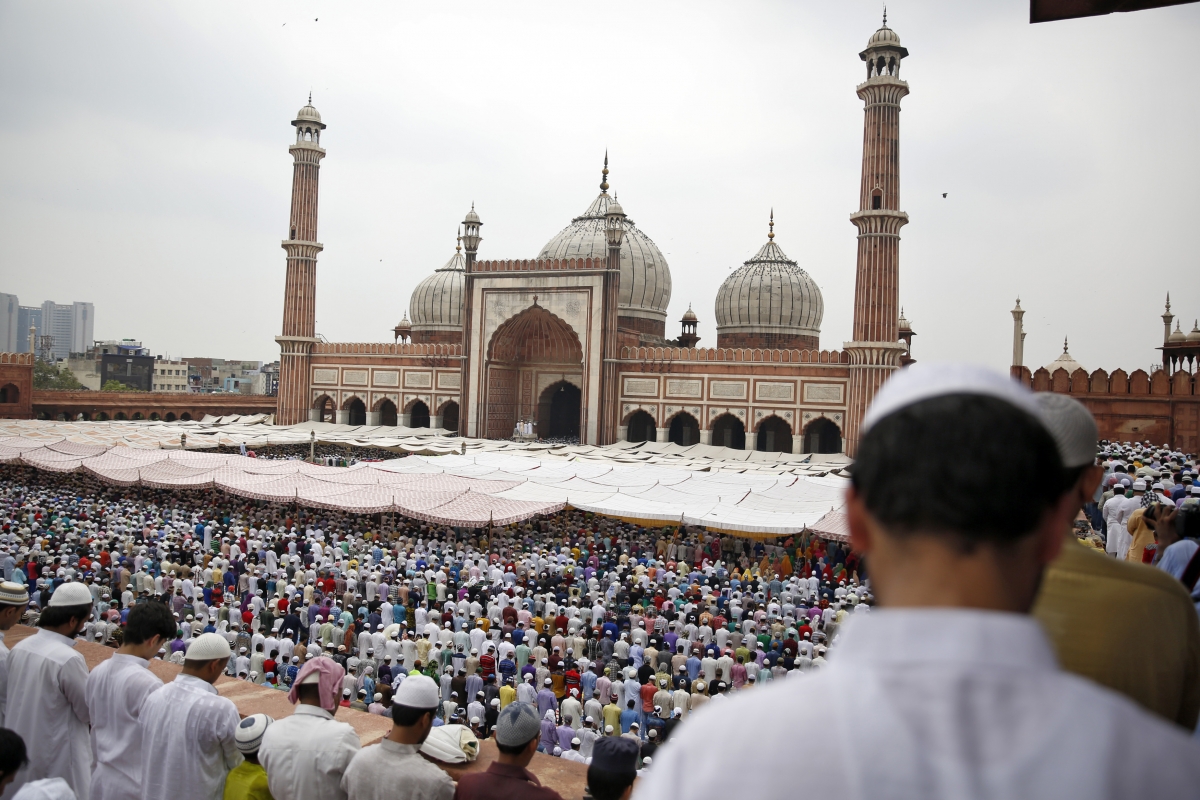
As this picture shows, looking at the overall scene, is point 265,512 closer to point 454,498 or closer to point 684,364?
point 454,498

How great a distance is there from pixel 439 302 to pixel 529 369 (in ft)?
29.5

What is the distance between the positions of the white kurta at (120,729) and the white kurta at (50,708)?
0.21 m

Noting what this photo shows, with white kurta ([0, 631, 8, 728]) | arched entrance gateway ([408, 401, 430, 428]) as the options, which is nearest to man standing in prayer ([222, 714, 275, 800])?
white kurta ([0, 631, 8, 728])

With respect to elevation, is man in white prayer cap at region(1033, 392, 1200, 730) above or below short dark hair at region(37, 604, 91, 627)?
above

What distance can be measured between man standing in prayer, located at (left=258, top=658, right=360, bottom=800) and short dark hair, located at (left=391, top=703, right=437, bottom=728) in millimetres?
104

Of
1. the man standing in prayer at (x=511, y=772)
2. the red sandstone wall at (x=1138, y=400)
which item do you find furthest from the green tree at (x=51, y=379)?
the man standing in prayer at (x=511, y=772)

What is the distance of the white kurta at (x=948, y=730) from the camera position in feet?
2.51

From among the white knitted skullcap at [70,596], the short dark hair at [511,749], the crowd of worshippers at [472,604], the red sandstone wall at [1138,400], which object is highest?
the red sandstone wall at [1138,400]

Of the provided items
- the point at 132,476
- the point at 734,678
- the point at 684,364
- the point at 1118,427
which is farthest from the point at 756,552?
the point at 684,364

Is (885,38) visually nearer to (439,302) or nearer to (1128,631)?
(439,302)

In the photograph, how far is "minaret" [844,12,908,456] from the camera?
26.8m

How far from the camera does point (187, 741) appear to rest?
300cm

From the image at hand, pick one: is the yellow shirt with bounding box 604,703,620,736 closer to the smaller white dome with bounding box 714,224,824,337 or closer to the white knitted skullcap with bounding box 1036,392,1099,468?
the white knitted skullcap with bounding box 1036,392,1099,468

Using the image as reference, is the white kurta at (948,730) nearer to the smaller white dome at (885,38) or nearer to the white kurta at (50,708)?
the white kurta at (50,708)
